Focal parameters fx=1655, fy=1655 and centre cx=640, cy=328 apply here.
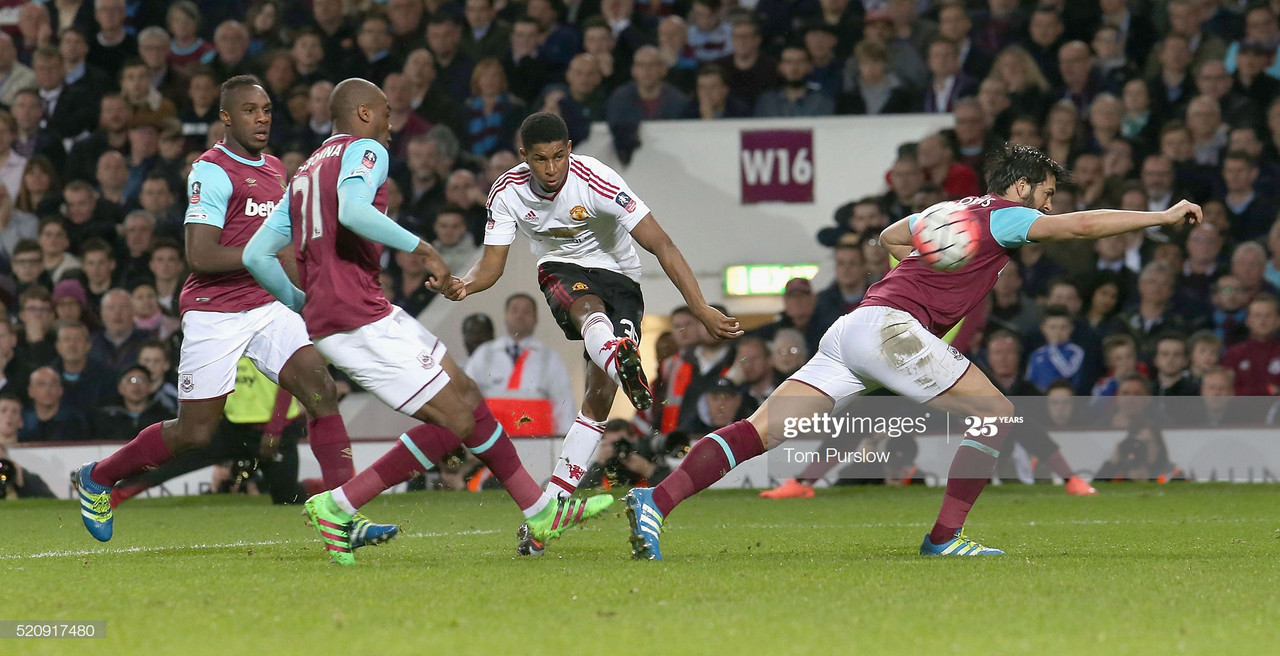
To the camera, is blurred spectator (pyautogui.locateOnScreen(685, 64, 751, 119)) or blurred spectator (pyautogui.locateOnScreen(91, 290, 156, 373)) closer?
blurred spectator (pyautogui.locateOnScreen(91, 290, 156, 373))

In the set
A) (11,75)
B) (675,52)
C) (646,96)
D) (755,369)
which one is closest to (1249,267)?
(755,369)

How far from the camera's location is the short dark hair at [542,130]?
23.2 feet

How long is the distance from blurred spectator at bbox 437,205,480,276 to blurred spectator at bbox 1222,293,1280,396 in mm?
6028

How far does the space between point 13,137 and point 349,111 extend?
9831 millimetres

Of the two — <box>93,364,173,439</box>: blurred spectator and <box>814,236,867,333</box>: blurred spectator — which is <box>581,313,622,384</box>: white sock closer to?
<box>814,236,867,333</box>: blurred spectator

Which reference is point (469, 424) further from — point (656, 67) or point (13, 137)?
point (13, 137)

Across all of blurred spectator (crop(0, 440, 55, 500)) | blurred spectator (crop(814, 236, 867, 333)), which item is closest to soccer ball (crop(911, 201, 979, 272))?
blurred spectator (crop(814, 236, 867, 333))

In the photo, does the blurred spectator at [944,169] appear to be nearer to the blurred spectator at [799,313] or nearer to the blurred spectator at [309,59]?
the blurred spectator at [799,313]

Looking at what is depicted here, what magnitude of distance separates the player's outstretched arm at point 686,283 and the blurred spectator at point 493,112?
744cm

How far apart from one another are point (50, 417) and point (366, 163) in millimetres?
7238

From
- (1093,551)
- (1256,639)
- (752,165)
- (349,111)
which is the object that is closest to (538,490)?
(349,111)

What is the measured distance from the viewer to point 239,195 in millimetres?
7773

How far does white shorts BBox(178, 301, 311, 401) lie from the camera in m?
7.74

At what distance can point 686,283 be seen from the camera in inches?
275
